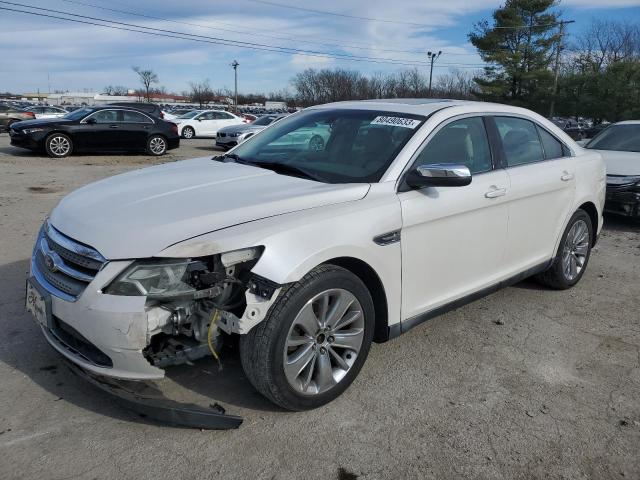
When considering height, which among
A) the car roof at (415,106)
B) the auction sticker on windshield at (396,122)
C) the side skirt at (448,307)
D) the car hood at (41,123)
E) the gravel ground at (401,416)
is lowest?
the gravel ground at (401,416)

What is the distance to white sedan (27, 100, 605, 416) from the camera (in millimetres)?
2586

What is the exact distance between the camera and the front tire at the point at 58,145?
14.5m

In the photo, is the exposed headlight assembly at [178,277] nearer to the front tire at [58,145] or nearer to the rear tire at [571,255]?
the rear tire at [571,255]

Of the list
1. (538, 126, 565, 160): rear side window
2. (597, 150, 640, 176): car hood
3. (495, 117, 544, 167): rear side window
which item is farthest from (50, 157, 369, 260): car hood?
(597, 150, 640, 176): car hood

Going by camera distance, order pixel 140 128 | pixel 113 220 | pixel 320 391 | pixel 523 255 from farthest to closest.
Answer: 1. pixel 140 128
2. pixel 523 255
3. pixel 320 391
4. pixel 113 220

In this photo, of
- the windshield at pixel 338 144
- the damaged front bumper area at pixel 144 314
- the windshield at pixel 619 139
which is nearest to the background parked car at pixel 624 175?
the windshield at pixel 619 139

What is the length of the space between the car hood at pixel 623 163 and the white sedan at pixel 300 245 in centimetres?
419

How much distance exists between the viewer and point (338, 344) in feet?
9.95

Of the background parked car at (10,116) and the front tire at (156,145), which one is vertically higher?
the background parked car at (10,116)

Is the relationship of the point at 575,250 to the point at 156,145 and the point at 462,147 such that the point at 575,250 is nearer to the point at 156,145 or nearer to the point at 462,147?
the point at 462,147

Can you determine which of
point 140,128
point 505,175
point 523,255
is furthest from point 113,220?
point 140,128

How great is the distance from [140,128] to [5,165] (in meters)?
4.17

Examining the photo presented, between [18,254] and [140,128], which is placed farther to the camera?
[140,128]

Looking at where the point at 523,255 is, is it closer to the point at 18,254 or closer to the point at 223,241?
the point at 223,241
